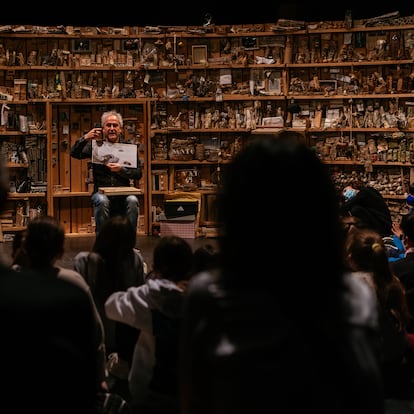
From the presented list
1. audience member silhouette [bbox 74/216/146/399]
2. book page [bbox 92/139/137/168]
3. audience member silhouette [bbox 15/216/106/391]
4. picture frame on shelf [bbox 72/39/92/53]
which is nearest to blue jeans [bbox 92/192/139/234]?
book page [bbox 92/139/137/168]

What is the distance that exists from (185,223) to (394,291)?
545 centimetres

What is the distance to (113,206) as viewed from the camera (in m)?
6.63

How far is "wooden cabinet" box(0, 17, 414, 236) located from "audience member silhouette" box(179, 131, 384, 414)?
25.1 feet

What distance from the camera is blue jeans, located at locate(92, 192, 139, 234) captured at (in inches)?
255

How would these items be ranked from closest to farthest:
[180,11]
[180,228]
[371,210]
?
[371,210] → [180,228] → [180,11]

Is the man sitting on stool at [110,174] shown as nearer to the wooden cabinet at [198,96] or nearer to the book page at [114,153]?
the book page at [114,153]

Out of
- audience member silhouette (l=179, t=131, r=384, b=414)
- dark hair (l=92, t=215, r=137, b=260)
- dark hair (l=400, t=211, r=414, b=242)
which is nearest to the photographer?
audience member silhouette (l=179, t=131, r=384, b=414)

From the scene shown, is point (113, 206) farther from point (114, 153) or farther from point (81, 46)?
point (81, 46)

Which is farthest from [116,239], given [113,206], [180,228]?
[180,228]

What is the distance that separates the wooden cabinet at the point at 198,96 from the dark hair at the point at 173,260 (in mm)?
5983

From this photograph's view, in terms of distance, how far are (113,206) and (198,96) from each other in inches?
121

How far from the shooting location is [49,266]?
2.93m

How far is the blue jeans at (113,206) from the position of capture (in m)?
6.48

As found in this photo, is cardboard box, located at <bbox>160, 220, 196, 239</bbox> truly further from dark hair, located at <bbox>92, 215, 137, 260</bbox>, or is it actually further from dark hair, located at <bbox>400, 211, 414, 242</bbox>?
dark hair, located at <bbox>92, 215, 137, 260</bbox>
